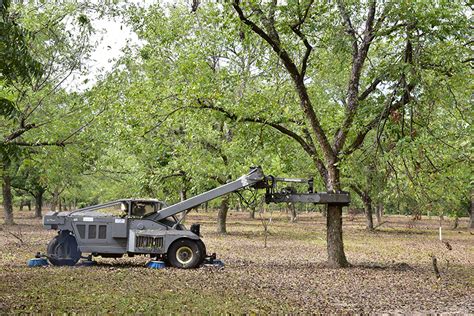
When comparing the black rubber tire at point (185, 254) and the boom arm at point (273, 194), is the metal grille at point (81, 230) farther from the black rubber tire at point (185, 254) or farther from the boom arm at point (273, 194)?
the boom arm at point (273, 194)

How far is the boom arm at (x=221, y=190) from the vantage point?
15.2 meters

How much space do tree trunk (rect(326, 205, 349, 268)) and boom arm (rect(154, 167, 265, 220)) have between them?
242 centimetres

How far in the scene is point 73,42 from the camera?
724 inches

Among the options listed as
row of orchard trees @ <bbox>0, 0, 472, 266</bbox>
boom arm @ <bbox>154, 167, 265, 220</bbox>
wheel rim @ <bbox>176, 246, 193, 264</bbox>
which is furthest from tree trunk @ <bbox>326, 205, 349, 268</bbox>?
wheel rim @ <bbox>176, 246, 193, 264</bbox>

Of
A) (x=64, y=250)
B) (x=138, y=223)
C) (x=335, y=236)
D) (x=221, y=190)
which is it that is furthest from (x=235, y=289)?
(x=64, y=250)

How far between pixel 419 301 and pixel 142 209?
28.2 feet

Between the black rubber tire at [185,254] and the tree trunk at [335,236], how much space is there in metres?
3.87

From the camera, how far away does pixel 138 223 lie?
15703 millimetres

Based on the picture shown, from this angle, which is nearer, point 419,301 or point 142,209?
point 419,301

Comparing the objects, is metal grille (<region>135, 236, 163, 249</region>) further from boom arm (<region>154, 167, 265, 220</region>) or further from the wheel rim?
boom arm (<region>154, 167, 265, 220</region>)

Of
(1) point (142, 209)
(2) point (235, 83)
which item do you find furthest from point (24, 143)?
(2) point (235, 83)

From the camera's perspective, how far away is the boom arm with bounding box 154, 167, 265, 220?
1523 centimetres

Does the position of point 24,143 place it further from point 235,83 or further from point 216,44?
point 216,44

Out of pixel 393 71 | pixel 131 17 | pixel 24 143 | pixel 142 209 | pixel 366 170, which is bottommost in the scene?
pixel 142 209
